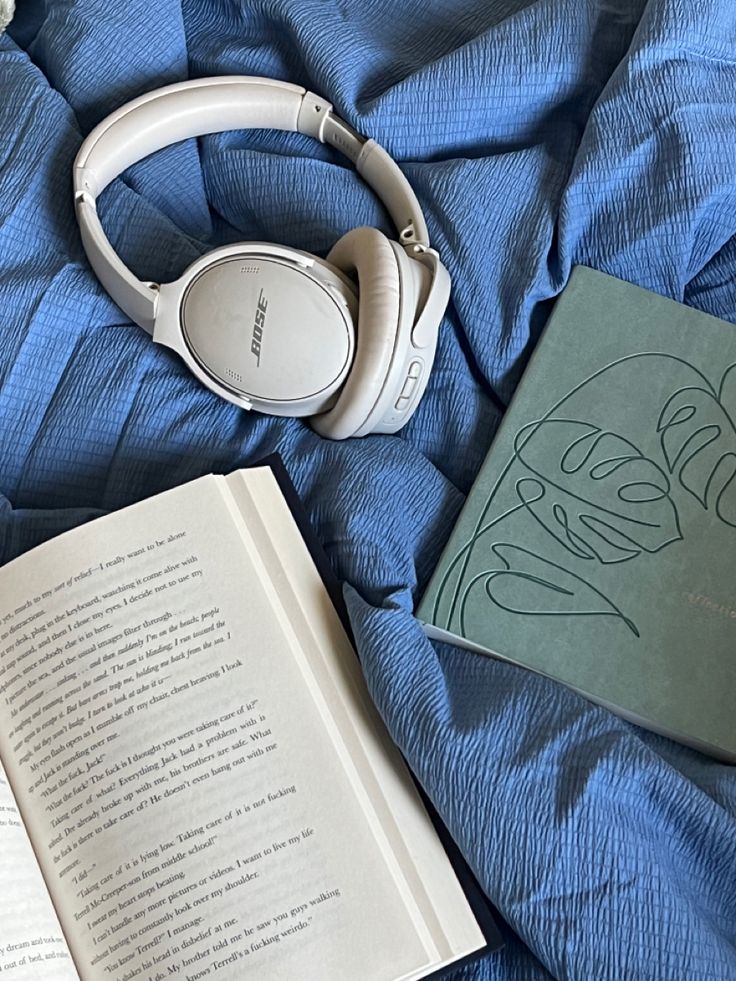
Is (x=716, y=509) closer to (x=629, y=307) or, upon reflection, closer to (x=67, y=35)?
(x=629, y=307)

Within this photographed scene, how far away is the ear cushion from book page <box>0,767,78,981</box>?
277mm

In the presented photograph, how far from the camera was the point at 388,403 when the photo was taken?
63 centimetres

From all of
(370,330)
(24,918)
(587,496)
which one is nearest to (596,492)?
(587,496)

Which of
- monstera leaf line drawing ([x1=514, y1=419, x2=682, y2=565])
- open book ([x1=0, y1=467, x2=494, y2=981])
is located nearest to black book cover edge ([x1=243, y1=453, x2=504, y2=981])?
open book ([x1=0, y1=467, x2=494, y2=981])

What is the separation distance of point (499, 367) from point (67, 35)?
38 centimetres

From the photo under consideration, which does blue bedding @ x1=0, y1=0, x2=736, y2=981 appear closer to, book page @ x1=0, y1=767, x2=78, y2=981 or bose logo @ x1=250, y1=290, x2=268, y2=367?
bose logo @ x1=250, y1=290, x2=268, y2=367

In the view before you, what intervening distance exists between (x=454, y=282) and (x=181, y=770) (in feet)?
1.15

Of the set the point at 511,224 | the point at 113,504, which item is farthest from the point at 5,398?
the point at 511,224

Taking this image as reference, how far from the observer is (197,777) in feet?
1.78

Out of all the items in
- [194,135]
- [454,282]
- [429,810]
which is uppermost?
[194,135]

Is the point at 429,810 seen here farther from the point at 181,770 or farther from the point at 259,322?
the point at 259,322

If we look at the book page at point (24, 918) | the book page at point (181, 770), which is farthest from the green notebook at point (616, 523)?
the book page at point (24, 918)

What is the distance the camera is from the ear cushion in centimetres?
61

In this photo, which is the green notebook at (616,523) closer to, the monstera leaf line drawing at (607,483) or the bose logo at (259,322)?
the monstera leaf line drawing at (607,483)
